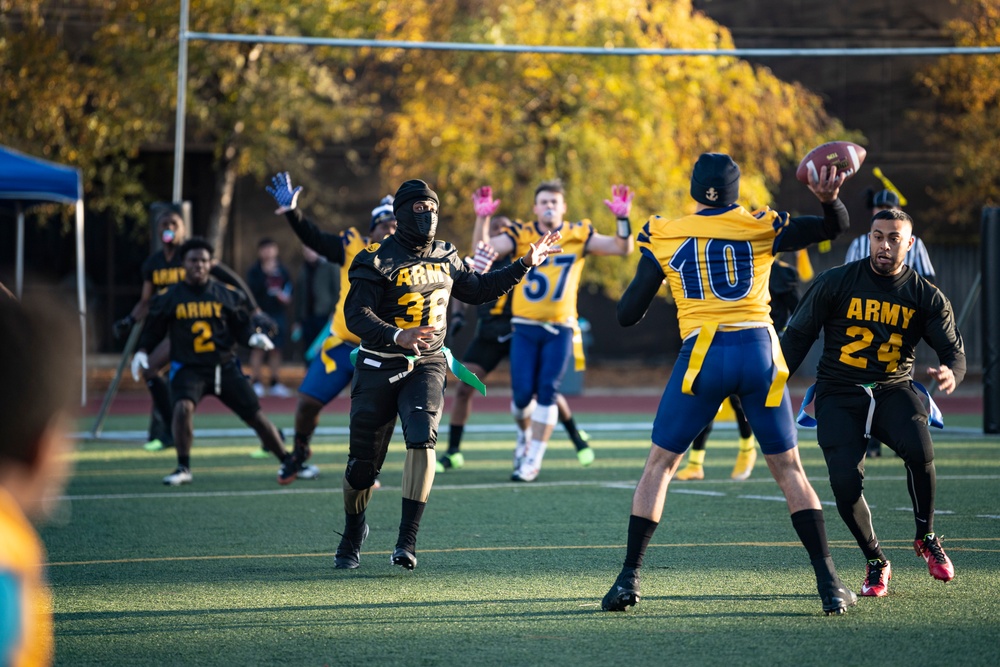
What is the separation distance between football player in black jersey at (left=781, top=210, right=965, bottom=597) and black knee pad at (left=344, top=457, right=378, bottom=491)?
231 centimetres

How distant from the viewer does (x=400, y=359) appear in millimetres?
7066

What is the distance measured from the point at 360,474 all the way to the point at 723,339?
88.7 inches

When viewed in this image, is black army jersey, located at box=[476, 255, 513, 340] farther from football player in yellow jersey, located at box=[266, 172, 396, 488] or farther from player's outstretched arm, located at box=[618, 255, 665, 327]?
player's outstretched arm, located at box=[618, 255, 665, 327]

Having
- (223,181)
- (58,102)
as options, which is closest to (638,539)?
(58,102)

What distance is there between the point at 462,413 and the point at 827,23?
17.8 meters

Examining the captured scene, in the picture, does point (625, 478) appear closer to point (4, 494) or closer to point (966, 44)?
point (4, 494)

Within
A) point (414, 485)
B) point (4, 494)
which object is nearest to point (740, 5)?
point (414, 485)

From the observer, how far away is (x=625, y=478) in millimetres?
11180

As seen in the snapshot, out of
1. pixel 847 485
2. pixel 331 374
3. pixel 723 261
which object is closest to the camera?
pixel 723 261

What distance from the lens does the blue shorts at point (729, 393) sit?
5789 millimetres

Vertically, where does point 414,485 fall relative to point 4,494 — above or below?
below

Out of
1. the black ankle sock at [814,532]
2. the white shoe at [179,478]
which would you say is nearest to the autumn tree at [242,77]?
the white shoe at [179,478]

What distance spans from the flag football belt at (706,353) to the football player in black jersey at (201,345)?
538 cm

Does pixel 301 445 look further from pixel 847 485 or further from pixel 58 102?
pixel 58 102
